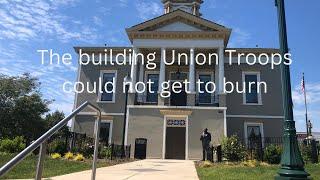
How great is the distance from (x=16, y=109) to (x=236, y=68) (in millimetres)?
25965

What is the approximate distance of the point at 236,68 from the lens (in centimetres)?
3212

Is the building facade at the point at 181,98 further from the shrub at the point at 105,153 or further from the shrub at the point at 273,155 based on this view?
the shrub at the point at 273,155

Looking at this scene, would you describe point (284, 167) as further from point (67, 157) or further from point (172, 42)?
point (172, 42)

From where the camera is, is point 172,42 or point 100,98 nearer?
point 172,42

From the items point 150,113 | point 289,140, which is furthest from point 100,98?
point 289,140

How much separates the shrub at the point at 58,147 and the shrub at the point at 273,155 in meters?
10.4

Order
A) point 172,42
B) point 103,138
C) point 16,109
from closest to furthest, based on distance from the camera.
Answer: point 172,42 < point 103,138 < point 16,109

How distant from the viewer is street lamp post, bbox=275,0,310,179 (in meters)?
6.59

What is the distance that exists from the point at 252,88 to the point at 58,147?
18815mm

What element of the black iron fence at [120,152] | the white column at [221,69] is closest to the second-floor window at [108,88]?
the black iron fence at [120,152]

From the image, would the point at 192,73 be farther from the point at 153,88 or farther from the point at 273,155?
the point at 273,155

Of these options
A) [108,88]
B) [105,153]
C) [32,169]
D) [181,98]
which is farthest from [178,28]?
[32,169]

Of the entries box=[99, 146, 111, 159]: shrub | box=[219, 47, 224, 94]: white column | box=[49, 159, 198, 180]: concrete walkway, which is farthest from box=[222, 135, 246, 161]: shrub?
box=[219, 47, 224, 94]: white column

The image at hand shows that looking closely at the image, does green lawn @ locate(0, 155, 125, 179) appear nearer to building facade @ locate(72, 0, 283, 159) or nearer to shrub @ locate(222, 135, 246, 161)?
shrub @ locate(222, 135, 246, 161)
